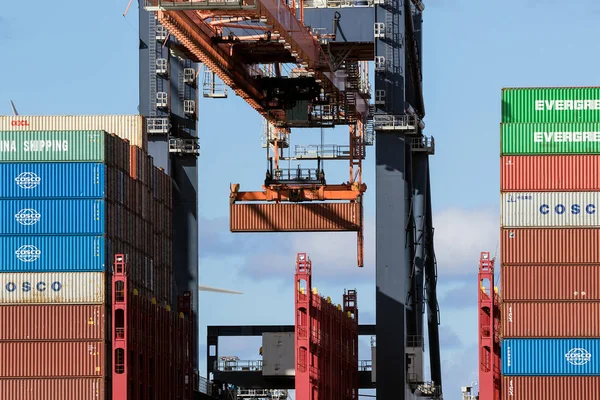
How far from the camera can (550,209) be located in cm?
9631

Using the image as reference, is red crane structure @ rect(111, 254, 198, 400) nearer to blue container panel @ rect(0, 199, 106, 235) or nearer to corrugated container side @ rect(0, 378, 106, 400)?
corrugated container side @ rect(0, 378, 106, 400)

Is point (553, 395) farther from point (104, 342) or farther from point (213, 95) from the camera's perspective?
point (213, 95)

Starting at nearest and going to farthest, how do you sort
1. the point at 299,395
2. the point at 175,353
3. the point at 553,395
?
the point at 553,395 < the point at 299,395 < the point at 175,353

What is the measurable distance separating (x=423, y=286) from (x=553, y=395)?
23.2 m

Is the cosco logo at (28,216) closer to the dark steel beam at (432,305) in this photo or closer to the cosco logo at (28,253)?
the cosco logo at (28,253)

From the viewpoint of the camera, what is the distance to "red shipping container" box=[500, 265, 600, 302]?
95688 millimetres

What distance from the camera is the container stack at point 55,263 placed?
9650 centimetres

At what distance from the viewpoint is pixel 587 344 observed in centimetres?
9519

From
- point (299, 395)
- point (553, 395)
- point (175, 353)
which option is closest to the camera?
point (553, 395)

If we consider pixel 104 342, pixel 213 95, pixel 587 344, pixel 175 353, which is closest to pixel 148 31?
pixel 213 95

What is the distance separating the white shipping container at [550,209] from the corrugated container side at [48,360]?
684 inches

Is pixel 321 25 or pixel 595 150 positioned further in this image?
pixel 321 25

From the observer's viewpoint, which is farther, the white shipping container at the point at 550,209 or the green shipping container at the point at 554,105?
the green shipping container at the point at 554,105

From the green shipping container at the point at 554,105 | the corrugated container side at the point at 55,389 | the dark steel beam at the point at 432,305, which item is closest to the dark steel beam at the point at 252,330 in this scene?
the dark steel beam at the point at 432,305
